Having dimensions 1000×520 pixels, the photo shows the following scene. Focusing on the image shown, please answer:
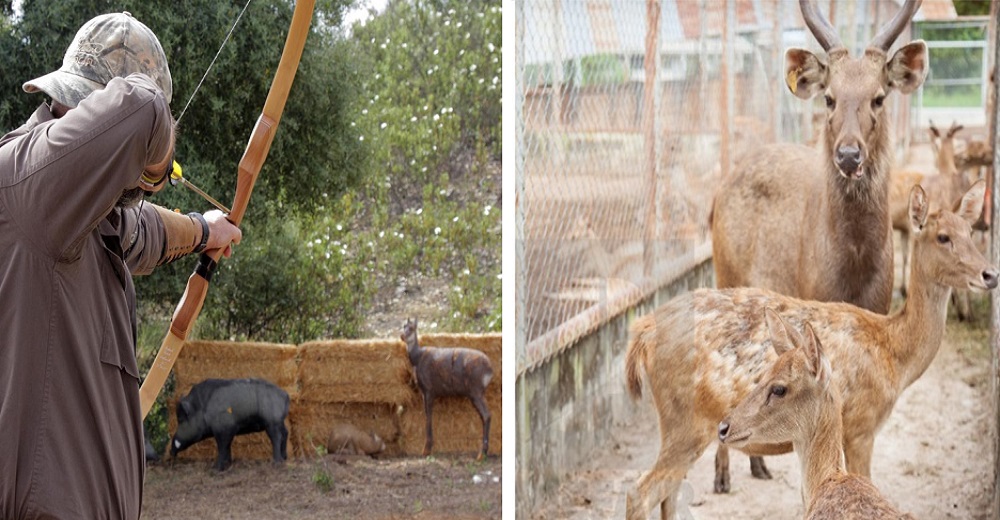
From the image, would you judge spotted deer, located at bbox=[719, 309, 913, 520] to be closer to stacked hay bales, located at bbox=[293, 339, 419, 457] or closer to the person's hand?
the person's hand

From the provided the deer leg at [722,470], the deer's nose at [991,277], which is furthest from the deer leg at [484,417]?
the deer's nose at [991,277]

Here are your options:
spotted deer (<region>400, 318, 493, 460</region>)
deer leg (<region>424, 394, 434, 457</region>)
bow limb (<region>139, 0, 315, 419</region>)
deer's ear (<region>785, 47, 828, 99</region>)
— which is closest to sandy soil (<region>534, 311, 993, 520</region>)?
deer's ear (<region>785, 47, 828, 99</region>)

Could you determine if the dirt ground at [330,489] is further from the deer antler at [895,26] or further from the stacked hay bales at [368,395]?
the deer antler at [895,26]

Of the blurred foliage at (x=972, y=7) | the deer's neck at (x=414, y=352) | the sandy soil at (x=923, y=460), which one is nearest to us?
the sandy soil at (x=923, y=460)

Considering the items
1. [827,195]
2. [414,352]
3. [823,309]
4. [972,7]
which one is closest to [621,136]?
[827,195]

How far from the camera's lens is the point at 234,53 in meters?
5.02

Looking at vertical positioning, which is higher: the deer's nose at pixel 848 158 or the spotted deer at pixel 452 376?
the deer's nose at pixel 848 158

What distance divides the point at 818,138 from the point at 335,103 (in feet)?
9.91

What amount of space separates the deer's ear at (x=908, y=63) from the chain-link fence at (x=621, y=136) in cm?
65

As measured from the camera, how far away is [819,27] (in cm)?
301

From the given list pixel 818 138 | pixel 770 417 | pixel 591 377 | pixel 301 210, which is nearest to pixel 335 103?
pixel 301 210

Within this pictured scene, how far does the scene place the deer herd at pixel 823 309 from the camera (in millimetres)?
2695

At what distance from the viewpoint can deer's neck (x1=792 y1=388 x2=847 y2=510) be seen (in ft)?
8.64

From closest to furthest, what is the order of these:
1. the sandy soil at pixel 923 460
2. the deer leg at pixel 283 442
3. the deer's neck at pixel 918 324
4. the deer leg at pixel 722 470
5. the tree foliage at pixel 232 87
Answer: the deer's neck at pixel 918 324
the sandy soil at pixel 923 460
the deer leg at pixel 722 470
the tree foliage at pixel 232 87
the deer leg at pixel 283 442
